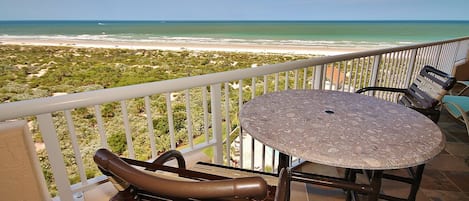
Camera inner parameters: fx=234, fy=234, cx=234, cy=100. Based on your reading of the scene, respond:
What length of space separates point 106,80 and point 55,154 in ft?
37.5

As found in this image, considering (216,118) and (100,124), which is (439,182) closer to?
(216,118)

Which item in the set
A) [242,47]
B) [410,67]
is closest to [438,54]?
[410,67]

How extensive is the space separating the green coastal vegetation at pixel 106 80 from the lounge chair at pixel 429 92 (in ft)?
12.5

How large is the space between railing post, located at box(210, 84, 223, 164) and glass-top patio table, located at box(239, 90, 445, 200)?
0.25 m

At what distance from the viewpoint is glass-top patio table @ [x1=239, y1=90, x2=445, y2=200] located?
34.2 inches

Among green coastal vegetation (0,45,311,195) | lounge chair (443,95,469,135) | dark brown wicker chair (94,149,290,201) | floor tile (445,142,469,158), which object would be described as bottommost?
green coastal vegetation (0,45,311,195)

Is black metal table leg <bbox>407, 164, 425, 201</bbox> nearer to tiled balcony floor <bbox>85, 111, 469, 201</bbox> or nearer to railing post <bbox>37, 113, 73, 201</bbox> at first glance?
tiled balcony floor <bbox>85, 111, 469, 201</bbox>

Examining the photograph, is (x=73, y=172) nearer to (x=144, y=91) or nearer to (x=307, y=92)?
(x=144, y=91)

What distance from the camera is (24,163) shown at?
0.96 m

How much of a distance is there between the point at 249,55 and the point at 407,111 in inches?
587

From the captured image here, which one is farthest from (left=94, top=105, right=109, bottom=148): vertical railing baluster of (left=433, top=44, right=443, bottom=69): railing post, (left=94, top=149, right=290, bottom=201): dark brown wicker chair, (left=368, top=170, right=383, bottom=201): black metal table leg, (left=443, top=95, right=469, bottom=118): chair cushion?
(left=433, top=44, right=443, bottom=69): railing post

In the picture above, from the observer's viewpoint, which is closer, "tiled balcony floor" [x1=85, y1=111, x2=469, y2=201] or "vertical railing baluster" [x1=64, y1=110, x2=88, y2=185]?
"vertical railing baluster" [x1=64, y1=110, x2=88, y2=185]

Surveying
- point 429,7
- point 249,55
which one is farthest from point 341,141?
point 429,7

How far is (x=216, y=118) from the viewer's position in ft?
5.19
